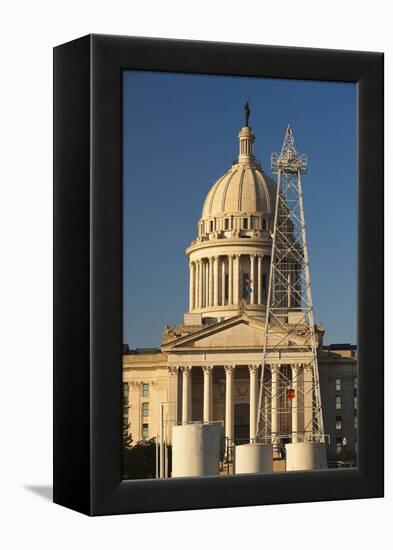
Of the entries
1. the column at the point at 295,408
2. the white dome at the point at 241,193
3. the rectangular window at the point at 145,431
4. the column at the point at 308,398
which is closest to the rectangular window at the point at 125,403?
the rectangular window at the point at 145,431

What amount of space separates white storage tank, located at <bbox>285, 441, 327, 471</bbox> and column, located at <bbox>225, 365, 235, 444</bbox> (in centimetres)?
84

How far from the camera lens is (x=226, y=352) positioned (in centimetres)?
2570

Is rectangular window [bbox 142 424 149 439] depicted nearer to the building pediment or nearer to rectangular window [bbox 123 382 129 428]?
rectangular window [bbox 123 382 129 428]

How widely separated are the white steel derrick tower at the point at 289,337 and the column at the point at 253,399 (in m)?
0.10

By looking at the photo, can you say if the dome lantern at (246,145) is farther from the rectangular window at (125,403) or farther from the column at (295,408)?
the rectangular window at (125,403)

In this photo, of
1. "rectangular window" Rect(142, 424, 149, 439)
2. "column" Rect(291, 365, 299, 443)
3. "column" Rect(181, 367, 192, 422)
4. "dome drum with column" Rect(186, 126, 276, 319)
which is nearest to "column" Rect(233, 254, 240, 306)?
"dome drum with column" Rect(186, 126, 276, 319)

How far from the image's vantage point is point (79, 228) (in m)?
23.2

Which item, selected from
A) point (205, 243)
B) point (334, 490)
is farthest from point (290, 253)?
point (334, 490)

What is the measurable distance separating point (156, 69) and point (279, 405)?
5652 mm

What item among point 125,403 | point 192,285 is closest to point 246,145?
point 192,285

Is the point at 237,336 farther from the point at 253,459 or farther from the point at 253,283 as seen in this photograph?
the point at 253,459

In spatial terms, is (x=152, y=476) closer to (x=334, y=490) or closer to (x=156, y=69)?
(x=334, y=490)

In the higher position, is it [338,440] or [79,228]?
[79,228]

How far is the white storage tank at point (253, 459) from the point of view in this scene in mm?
24359
